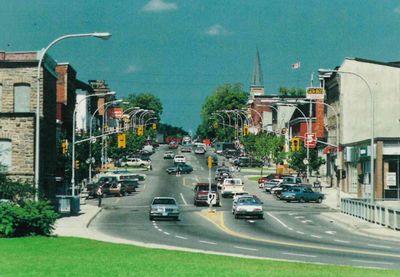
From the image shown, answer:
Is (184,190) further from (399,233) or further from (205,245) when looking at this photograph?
(205,245)

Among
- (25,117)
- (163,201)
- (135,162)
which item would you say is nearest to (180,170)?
(135,162)

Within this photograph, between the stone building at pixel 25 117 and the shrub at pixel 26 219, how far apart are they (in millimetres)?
26968

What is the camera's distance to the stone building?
62.8m

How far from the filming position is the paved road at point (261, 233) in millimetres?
30766

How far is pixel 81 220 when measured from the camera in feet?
167

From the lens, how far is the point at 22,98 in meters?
66.6

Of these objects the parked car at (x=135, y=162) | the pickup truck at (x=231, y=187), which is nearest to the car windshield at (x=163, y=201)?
the pickup truck at (x=231, y=187)

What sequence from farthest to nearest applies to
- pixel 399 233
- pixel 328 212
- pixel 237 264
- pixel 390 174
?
1. pixel 390 174
2. pixel 328 212
3. pixel 399 233
4. pixel 237 264

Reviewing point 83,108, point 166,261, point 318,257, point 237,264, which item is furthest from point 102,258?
point 83,108

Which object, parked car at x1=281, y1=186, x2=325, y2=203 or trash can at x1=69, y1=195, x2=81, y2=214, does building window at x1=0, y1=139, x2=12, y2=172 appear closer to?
trash can at x1=69, y1=195, x2=81, y2=214

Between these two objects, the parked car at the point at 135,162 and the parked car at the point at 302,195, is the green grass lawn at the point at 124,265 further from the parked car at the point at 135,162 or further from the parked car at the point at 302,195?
the parked car at the point at 135,162

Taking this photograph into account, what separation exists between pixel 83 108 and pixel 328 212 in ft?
243

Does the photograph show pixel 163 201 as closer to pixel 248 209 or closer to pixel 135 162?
pixel 248 209

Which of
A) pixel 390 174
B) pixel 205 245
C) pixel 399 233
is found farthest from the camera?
pixel 390 174
